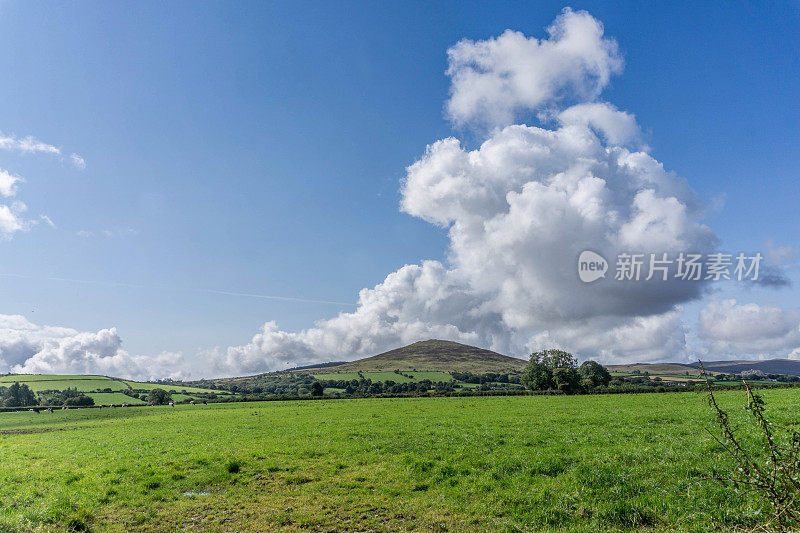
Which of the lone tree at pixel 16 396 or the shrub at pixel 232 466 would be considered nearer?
the shrub at pixel 232 466

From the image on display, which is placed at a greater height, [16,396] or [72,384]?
[16,396]

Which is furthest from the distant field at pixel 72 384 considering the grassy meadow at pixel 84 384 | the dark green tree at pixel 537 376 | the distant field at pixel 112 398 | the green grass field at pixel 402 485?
A: the green grass field at pixel 402 485

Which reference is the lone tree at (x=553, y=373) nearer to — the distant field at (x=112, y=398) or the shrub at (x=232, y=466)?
the shrub at (x=232, y=466)

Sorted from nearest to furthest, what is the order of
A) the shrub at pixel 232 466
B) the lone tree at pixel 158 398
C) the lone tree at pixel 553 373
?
the shrub at pixel 232 466, the lone tree at pixel 553 373, the lone tree at pixel 158 398

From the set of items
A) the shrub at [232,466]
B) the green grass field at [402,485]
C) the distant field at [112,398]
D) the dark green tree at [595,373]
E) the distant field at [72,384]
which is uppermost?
the green grass field at [402,485]

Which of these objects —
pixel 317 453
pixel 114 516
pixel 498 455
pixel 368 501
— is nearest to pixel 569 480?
pixel 498 455

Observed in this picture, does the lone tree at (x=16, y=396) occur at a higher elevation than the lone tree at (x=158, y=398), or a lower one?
higher

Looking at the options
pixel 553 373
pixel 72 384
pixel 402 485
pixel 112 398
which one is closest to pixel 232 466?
Result: pixel 402 485

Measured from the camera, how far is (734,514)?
10.7 m

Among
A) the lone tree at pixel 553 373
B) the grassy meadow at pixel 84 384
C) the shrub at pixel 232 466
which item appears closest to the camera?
the shrub at pixel 232 466

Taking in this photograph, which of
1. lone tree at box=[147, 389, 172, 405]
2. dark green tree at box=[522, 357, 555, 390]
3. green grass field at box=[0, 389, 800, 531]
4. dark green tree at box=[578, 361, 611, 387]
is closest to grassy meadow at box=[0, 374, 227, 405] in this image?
lone tree at box=[147, 389, 172, 405]

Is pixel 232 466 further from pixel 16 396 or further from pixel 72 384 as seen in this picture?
pixel 72 384

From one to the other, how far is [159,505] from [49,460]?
15.7 m

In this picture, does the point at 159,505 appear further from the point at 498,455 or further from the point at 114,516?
the point at 498,455
